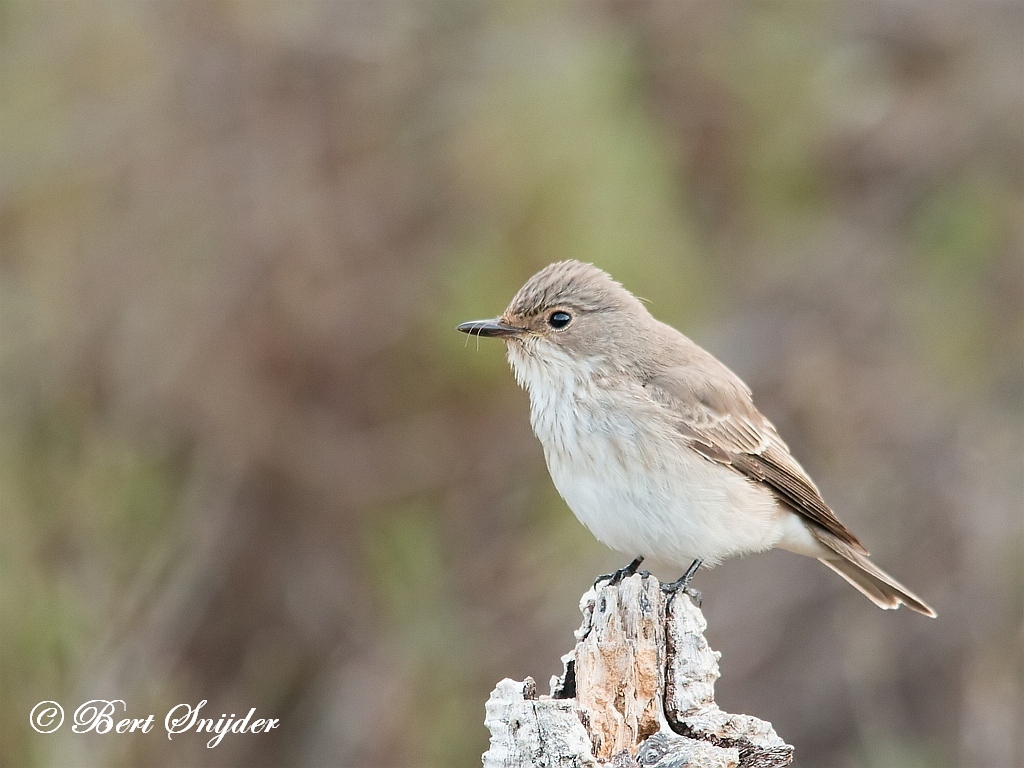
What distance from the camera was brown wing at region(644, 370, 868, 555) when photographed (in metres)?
5.09

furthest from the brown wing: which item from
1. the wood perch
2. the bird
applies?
the wood perch

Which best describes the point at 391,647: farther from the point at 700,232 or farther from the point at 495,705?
the point at 495,705

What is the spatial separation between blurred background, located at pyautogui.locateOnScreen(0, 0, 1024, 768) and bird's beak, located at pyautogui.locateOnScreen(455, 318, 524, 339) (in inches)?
94.8

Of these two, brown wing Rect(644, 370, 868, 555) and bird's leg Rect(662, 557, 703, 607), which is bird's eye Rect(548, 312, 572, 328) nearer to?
brown wing Rect(644, 370, 868, 555)

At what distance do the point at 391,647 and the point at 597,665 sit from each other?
385cm

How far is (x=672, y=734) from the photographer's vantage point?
11.7 ft

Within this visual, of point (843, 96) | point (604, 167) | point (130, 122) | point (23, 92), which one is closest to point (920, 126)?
point (843, 96)

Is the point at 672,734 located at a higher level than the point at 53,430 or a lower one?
lower

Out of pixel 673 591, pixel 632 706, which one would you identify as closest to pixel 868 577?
pixel 673 591

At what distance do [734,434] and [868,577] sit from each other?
0.89m

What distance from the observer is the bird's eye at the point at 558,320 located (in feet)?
17.1

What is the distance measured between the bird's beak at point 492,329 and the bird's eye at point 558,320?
0.12 m

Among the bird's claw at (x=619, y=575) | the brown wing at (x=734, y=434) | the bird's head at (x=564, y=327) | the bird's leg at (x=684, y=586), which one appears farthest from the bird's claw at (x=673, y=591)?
the bird's head at (x=564, y=327)

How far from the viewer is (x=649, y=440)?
4.87 metres
